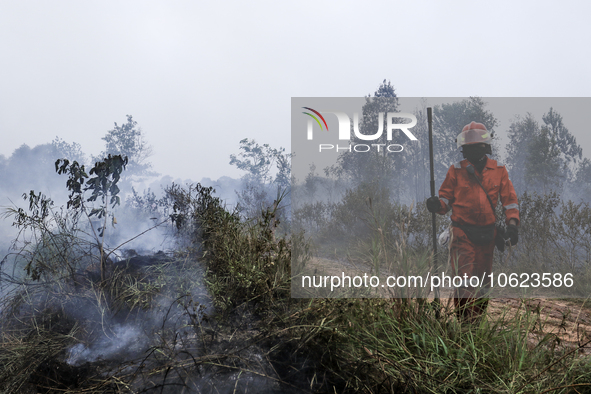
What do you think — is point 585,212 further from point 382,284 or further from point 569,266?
point 382,284

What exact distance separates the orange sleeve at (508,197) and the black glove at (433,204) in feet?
2.12

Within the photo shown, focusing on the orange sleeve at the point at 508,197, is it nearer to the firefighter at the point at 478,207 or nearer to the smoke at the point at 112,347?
the firefighter at the point at 478,207

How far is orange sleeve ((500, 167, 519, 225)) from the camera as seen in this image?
12.3 feet

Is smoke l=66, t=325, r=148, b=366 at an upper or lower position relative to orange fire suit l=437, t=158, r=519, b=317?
lower

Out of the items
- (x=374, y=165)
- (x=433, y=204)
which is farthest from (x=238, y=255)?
(x=374, y=165)

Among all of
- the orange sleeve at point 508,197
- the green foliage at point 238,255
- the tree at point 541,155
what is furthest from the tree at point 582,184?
the green foliage at point 238,255

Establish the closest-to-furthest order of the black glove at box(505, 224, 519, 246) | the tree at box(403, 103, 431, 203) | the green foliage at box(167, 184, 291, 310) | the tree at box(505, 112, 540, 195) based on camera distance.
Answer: the green foliage at box(167, 184, 291, 310) → the black glove at box(505, 224, 519, 246) → the tree at box(505, 112, 540, 195) → the tree at box(403, 103, 431, 203)

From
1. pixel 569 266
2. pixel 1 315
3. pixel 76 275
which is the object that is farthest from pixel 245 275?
pixel 569 266

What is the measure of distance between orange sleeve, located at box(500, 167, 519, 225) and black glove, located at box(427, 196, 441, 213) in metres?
0.65

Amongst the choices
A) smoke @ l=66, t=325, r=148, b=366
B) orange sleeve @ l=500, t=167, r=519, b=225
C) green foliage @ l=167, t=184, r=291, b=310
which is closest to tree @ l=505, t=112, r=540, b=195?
orange sleeve @ l=500, t=167, r=519, b=225

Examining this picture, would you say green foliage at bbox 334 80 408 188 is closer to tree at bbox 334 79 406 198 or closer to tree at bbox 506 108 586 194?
tree at bbox 334 79 406 198

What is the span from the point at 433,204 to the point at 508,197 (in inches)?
29.4

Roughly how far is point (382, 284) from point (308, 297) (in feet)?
2.15

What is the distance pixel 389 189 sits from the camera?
5.97 m
